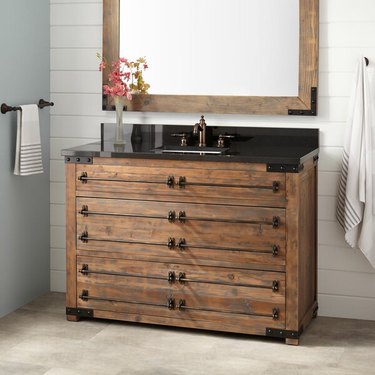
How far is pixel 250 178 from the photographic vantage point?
3750mm

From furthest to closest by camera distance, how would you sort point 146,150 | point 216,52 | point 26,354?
point 216,52 → point 146,150 → point 26,354

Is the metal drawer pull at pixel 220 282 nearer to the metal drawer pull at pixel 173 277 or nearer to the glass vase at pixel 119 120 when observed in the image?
the metal drawer pull at pixel 173 277

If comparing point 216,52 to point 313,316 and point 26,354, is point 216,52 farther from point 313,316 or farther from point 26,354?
point 26,354

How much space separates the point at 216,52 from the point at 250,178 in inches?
33.9

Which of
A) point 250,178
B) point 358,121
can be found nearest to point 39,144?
point 250,178

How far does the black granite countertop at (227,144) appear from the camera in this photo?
3.78m

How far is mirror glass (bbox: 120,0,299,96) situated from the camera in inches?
164

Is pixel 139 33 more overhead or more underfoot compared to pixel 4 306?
more overhead

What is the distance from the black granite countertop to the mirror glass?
20 cm

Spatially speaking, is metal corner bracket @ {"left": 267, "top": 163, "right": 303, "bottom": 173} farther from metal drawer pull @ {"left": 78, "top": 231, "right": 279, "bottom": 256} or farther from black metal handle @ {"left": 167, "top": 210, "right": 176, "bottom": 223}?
black metal handle @ {"left": 167, "top": 210, "right": 176, "bottom": 223}

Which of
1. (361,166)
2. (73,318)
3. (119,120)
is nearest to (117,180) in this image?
(119,120)

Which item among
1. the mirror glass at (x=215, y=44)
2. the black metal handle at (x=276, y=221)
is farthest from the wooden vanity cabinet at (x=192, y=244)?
the mirror glass at (x=215, y=44)

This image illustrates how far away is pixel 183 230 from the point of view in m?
3.89

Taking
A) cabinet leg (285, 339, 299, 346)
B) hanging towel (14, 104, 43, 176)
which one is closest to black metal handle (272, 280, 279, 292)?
cabinet leg (285, 339, 299, 346)
